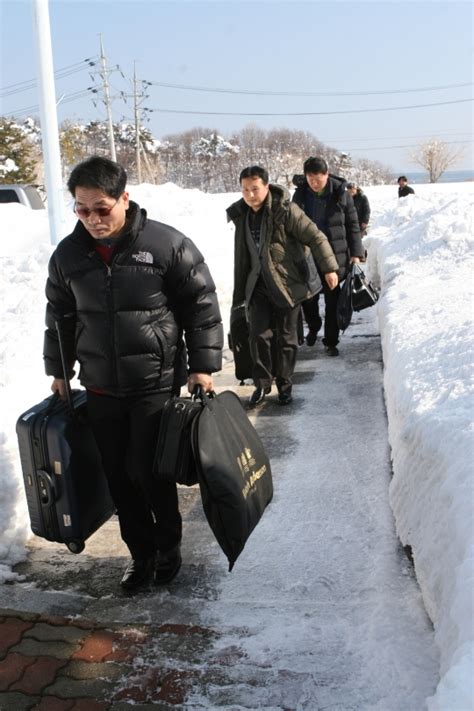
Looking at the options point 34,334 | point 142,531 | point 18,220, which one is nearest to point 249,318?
point 34,334

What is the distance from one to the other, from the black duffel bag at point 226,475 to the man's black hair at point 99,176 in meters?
0.87

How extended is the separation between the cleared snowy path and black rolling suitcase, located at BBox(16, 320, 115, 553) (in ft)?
0.99

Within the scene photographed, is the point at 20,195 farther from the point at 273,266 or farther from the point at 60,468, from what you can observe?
the point at 60,468

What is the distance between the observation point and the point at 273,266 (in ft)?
16.8

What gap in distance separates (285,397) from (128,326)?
9.26ft


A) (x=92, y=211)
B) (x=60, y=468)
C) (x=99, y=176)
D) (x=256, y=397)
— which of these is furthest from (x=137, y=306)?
(x=256, y=397)

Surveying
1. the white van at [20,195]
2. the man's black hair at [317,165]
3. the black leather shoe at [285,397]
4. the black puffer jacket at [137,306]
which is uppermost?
the white van at [20,195]

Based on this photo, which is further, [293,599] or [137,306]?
[293,599]

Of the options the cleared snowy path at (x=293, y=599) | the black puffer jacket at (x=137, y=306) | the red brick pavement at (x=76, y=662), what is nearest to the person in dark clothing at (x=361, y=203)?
the cleared snowy path at (x=293, y=599)

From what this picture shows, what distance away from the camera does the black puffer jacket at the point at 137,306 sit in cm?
277

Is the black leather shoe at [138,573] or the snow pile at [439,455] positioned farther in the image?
the black leather shoe at [138,573]

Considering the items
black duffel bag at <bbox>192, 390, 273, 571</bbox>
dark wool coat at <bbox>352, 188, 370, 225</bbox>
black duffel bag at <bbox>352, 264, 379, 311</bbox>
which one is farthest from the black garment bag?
dark wool coat at <bbox>352, 188, 370, 225</bbox>

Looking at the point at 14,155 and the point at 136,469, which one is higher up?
the point at 14,155

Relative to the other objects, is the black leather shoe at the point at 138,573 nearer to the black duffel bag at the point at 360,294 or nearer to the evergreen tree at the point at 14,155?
the black duffel bag at the point at 360,294
